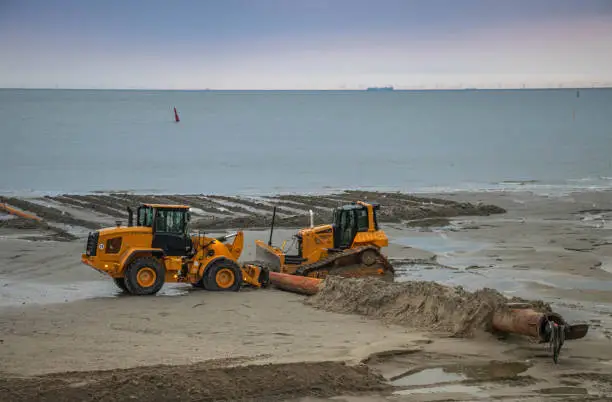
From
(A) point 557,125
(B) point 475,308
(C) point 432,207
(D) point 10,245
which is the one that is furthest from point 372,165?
(A) point 557,125

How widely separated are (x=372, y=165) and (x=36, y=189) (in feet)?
105

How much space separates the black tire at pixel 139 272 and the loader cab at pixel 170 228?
0.48 m

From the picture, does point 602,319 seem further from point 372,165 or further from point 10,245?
point 372,165

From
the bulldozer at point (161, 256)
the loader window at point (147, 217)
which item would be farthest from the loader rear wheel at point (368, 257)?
the loader window at point (147, 217)

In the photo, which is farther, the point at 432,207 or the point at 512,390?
the point at 432,207

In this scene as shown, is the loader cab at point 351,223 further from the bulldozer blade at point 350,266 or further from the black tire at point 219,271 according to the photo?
the black tire at point 219,271

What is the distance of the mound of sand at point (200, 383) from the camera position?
43.9ft

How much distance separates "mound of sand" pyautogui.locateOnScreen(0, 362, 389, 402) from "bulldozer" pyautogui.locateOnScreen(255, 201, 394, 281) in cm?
996

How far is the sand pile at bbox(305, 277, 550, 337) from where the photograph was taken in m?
18.3

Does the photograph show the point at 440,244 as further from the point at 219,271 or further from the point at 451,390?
the point at 451,390

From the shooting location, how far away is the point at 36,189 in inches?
2216

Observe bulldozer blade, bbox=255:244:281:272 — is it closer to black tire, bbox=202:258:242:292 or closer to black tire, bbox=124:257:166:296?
black tire, bbox=202:258:242:292

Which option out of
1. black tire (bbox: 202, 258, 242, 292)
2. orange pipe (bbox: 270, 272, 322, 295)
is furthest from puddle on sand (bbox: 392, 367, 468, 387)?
black tire (bbox: 202, 258, 242, 292)

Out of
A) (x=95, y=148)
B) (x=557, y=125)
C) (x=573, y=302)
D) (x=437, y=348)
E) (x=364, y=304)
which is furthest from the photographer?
(x=557, y=125)
